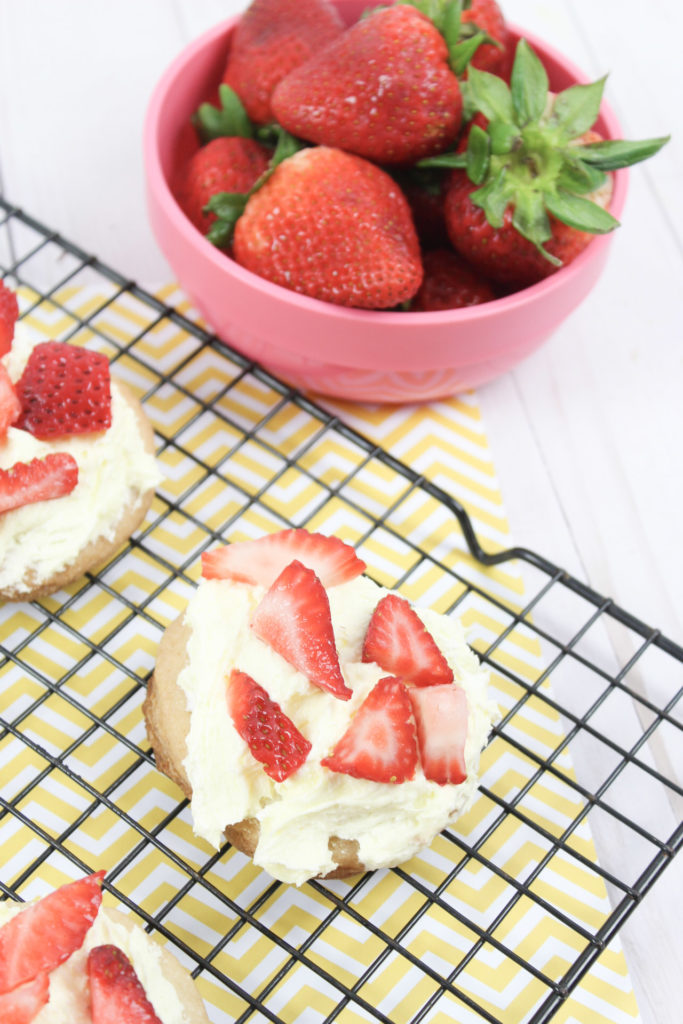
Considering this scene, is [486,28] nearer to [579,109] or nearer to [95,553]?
[579,109]

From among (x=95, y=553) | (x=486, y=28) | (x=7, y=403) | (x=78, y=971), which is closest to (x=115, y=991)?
(x=78, y=971)

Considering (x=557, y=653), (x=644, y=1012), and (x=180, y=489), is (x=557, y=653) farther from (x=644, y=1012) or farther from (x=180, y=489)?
(x=180, y=489)

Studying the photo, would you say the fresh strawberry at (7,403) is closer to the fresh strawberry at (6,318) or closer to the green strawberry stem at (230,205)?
the fresh strawberry at (6,318)

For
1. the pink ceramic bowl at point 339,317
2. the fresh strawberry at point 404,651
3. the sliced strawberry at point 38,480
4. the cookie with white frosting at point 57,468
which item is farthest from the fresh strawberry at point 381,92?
the fresh strawberry at point 404,651

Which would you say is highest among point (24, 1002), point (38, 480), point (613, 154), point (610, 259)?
point (613, 154)

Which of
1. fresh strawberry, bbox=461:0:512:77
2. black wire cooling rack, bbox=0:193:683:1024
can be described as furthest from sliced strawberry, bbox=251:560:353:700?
fresh strawberry, bbox=461:0:512:77

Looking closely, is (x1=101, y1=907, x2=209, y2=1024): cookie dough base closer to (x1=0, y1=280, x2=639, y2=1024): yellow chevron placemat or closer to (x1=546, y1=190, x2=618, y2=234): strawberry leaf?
(x1=0, y1=280, x2=639, y2=1024): yellow chevron placemat

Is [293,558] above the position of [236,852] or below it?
above
